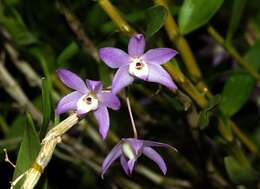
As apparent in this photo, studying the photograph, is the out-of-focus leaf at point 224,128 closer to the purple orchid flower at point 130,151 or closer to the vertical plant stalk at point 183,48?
the vertical plant stalk at point 183,48

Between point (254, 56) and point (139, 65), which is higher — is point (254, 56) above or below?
below

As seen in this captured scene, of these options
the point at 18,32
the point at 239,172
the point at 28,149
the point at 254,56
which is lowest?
the point at 239,172

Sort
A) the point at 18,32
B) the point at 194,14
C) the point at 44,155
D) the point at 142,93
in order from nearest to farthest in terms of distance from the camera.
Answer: the point at 44,155, the point at 194,14, the point at 18,32, the point at 142,93

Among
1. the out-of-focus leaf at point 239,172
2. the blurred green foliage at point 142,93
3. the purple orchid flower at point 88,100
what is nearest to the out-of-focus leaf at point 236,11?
the blurred green foliage at point 142,93

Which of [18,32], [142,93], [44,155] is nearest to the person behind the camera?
[44,155]

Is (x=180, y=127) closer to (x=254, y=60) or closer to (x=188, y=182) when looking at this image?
(x=188, y=182)

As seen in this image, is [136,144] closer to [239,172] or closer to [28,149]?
[28,149]

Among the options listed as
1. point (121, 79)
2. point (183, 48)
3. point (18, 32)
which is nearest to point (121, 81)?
point (121, 79)
